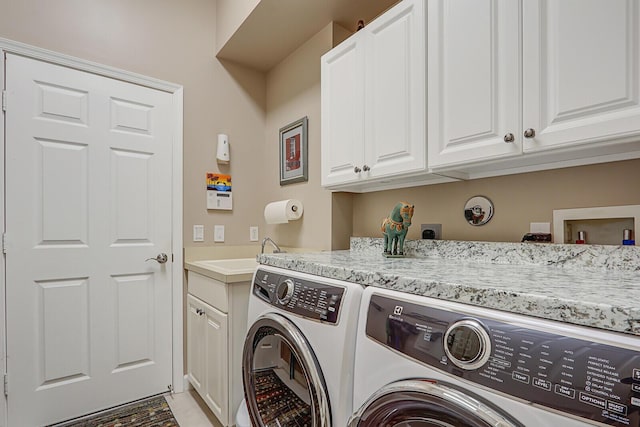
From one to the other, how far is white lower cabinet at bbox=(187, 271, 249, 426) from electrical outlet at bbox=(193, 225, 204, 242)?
40cm

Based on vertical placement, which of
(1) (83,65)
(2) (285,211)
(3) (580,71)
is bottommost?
(2) (285,211)

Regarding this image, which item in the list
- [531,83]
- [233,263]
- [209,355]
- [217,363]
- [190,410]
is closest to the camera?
[531,83]

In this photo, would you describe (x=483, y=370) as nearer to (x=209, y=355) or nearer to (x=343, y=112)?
(x=343, y=112)

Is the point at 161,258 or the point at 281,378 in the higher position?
the point at 161,258

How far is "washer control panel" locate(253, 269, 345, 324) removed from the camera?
95 centimetres

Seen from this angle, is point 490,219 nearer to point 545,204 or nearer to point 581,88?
point 545,204

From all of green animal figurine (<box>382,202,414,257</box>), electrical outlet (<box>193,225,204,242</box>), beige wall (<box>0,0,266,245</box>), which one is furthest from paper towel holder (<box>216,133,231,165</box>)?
green animal figurine (<box>382,202,414,257</box>)

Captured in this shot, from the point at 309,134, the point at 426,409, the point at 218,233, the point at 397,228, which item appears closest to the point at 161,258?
the point at 218,233

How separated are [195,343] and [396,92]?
6.15ft

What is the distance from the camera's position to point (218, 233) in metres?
2.38

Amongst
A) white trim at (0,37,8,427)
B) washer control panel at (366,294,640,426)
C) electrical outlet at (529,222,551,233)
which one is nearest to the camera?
washer control panel at (366,294,640,426)

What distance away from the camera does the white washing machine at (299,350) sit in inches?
35.2

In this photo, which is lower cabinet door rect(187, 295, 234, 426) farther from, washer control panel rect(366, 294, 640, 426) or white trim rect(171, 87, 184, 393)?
washer control panel rect(366, 294, 640, 426)

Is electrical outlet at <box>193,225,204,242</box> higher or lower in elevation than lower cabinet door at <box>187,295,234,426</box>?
higher
